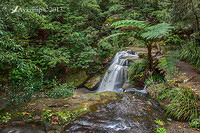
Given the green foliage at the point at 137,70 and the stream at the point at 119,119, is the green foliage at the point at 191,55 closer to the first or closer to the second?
the green foliage at the point at 137,70

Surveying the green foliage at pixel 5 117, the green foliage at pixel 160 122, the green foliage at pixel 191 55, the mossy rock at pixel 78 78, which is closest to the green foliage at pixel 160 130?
the green foliage at pixel 160 122

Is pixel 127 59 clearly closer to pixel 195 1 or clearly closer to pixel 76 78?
pixel 76 78

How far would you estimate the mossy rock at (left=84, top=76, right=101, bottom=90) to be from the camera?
7.10 m

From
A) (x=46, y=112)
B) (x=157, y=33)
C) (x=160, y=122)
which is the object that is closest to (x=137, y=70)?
(x=157, y=33)

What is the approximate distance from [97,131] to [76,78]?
17.6 ft

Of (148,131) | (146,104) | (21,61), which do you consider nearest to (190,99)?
(146,104)

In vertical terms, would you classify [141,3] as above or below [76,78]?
above

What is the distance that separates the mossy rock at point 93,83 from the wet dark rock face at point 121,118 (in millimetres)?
3198

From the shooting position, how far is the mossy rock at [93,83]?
7.10 m

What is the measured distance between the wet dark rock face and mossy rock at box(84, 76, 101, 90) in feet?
10.5

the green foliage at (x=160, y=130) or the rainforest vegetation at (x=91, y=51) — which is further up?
the rainforest vegetation at (x=91, y=51)

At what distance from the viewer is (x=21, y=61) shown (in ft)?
10.0

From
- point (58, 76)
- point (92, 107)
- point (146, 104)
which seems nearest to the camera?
point (92, 107)

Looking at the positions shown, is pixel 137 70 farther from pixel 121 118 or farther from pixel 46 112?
pixel 46 112
